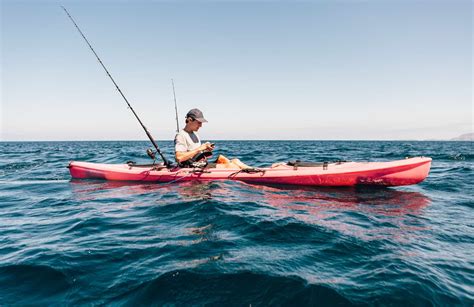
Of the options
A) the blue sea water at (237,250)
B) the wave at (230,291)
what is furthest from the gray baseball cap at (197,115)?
the wave at (230,291)

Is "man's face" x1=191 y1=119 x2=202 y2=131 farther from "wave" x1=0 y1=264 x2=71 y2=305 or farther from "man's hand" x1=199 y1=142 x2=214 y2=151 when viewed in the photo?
"wave" x1=0 y1=264 x2=71 y2=305

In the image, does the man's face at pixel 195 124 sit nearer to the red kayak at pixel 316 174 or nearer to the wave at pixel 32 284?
the red kayak at pixel 316 174

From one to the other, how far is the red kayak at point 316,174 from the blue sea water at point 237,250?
2.87 ft

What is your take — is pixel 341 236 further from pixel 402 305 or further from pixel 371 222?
pixel 402 305

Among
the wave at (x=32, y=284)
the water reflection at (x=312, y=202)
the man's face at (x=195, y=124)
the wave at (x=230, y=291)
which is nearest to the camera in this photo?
the wave at (x=230, y=291)

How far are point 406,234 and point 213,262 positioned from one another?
Result: 3094 mm

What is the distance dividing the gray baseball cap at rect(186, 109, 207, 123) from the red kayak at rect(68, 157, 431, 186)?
148 cm

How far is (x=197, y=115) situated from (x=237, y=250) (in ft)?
16.4

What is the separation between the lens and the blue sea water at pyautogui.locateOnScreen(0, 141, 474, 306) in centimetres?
270

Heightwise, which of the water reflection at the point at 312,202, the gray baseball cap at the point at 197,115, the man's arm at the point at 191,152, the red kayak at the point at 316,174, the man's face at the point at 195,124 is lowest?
the water reflection at the point at 312,202

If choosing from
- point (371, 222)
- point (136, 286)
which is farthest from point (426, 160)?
point (136, 286)

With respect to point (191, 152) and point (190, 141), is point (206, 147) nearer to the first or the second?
point (191, 152)

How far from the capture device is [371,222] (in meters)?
5.04

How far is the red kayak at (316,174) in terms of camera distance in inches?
299
